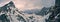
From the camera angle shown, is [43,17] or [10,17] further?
[10,17]

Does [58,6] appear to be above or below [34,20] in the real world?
above

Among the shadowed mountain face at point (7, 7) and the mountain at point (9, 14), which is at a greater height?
the shadowed mountain face at point (7, 7)

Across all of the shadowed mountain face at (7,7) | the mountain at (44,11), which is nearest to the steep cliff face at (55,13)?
the mountain at (44,11)

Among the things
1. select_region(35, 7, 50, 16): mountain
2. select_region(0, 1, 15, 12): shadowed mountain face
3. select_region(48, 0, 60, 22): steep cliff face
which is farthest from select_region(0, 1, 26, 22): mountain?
select_region(48, 0, 60, 22): steep cliff face

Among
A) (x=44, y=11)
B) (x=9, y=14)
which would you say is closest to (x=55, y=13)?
(x=44, y=11)

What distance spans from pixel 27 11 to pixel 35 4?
0.53 m

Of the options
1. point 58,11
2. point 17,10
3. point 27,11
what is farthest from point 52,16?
point 17,10

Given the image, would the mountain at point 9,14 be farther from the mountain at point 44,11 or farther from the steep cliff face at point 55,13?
the steep cliff face at point 55,13

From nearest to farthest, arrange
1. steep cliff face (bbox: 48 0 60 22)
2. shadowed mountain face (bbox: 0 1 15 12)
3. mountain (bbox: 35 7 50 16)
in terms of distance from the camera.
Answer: steep cliff face (bbox: 48 0 60 22) → mountain (bbox: 35 7 50 16) → shadowed mountain face (bbox: 0 1 15 12)

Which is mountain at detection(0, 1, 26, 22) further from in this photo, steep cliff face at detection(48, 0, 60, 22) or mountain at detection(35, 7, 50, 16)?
steep cliff face at detection(48, 0, 60, 22)

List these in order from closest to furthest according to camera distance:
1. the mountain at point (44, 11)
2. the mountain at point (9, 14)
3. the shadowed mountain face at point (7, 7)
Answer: the mountain at point (44, 11) < the shadowed mountain face at point (7, 7) < the mountain at point (9, 14)

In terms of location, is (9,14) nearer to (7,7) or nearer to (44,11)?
(7,7)

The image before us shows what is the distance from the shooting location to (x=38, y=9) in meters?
10.9

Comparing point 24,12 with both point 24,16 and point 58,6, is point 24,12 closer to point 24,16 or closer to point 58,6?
point 24,16
